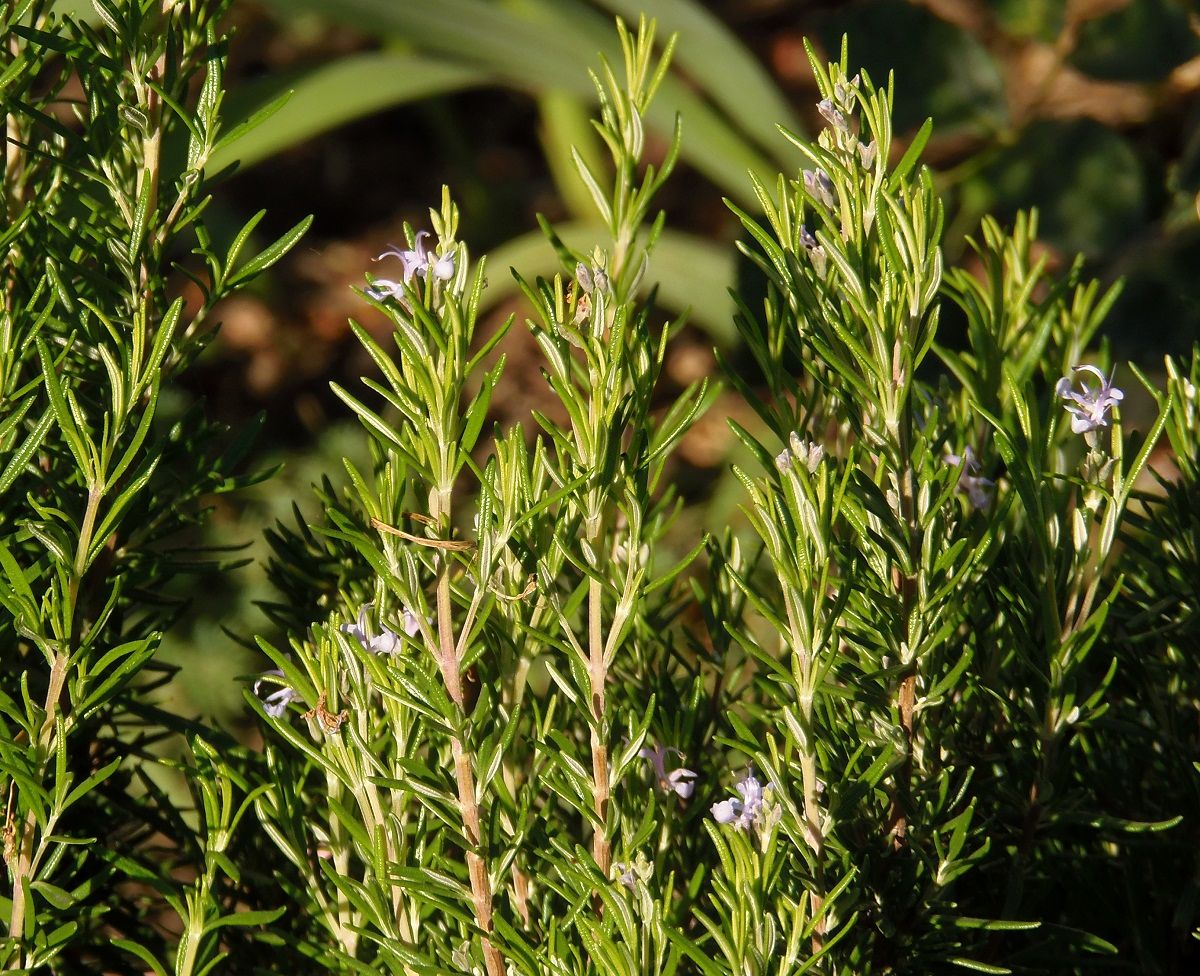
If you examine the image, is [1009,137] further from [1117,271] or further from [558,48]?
[558,48]

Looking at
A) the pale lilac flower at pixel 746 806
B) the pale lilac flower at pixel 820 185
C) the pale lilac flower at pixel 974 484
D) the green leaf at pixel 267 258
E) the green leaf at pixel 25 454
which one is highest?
the pale lilac flower at pixel 820 185

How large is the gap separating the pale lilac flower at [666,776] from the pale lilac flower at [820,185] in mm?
257

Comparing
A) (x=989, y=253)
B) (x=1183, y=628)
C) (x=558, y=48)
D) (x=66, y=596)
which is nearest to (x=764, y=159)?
(x=558, y=48)

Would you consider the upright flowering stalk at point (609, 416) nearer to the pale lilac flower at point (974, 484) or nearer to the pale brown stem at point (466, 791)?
the pale brown stem at point (466, 791)

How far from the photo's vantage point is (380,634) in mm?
554

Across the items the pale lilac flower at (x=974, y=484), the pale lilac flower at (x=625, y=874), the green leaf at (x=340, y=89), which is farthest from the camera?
the green leaf at (x=340, y=89)

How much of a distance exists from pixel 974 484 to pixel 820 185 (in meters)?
0.19

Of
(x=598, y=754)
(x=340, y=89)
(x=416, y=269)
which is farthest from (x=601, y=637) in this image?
(x=340, y=89)

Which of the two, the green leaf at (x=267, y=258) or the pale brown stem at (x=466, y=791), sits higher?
the green leaf at (x=267, y=258)

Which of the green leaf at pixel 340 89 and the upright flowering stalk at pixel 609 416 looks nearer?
the upright flowering stalk at pixel 609 416

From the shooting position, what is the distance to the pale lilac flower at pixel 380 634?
525 millimetres

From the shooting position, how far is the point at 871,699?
1.77 feet

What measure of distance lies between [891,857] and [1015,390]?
0.69 ft

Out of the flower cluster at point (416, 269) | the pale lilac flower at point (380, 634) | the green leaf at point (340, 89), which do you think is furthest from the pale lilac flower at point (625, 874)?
the green leaf at point (340, 89)
